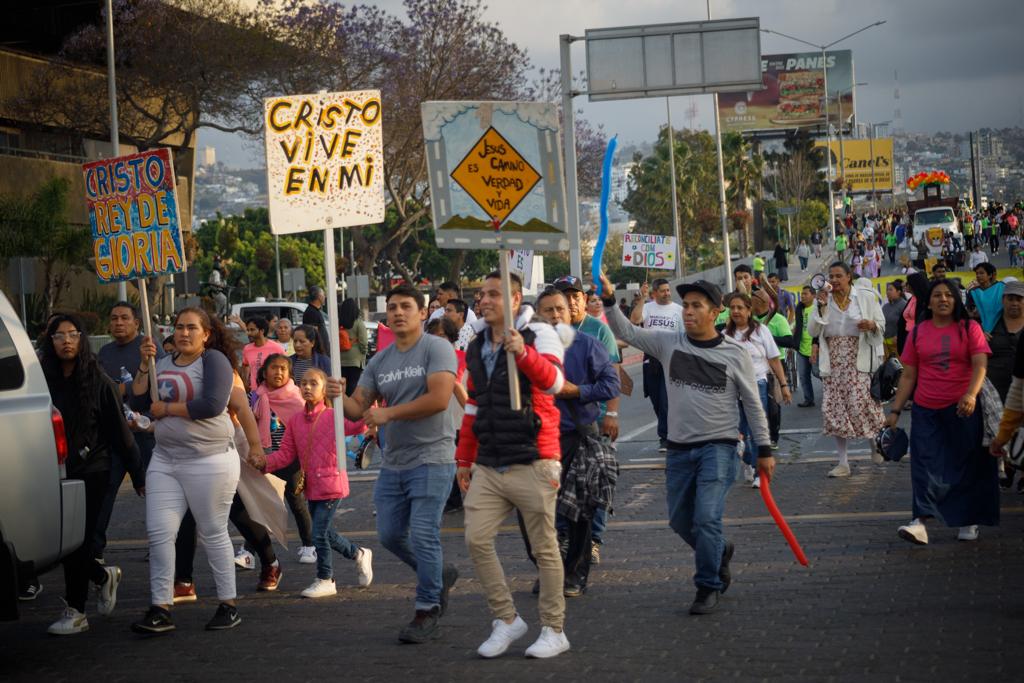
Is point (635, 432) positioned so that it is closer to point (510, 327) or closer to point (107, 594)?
point (107, 594)

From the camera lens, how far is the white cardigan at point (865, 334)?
511 inches

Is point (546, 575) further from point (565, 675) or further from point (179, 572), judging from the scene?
point (179, 572)

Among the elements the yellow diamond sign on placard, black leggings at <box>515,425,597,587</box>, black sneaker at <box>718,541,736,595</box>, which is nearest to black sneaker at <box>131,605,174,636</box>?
black leggings at <box>515,425,597,587</box>

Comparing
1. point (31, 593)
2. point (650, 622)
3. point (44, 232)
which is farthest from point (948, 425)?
point (44, 232)

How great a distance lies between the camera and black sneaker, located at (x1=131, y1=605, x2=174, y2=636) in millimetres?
7422

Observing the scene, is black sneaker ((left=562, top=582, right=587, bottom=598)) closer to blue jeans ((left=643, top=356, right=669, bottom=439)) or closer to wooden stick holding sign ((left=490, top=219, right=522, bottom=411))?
wooden stick holding sign ((left=490, top=219, right=522, bottom=411))

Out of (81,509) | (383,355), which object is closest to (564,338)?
(383,355)

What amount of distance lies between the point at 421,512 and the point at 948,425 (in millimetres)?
4015

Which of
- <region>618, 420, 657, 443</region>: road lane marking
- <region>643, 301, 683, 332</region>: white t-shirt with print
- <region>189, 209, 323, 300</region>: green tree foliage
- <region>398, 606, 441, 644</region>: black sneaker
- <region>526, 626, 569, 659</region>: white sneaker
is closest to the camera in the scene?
<region>526, 626, 569, 659</region>: white sneaker

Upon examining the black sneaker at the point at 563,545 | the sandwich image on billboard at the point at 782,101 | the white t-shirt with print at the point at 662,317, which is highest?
the sandwich image on billboard at the point at 782,101

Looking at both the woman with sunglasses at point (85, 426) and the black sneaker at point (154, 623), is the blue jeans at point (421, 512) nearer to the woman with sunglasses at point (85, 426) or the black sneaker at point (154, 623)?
the black sneaker at point (154, 623)

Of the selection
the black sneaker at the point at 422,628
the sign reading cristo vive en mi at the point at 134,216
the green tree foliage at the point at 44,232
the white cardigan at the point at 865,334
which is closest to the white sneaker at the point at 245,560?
the sign reading cristo vive en mi at the point at 134,216

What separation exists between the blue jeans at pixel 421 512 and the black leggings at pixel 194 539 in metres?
1.52

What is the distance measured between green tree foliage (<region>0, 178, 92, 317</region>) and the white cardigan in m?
22.7
